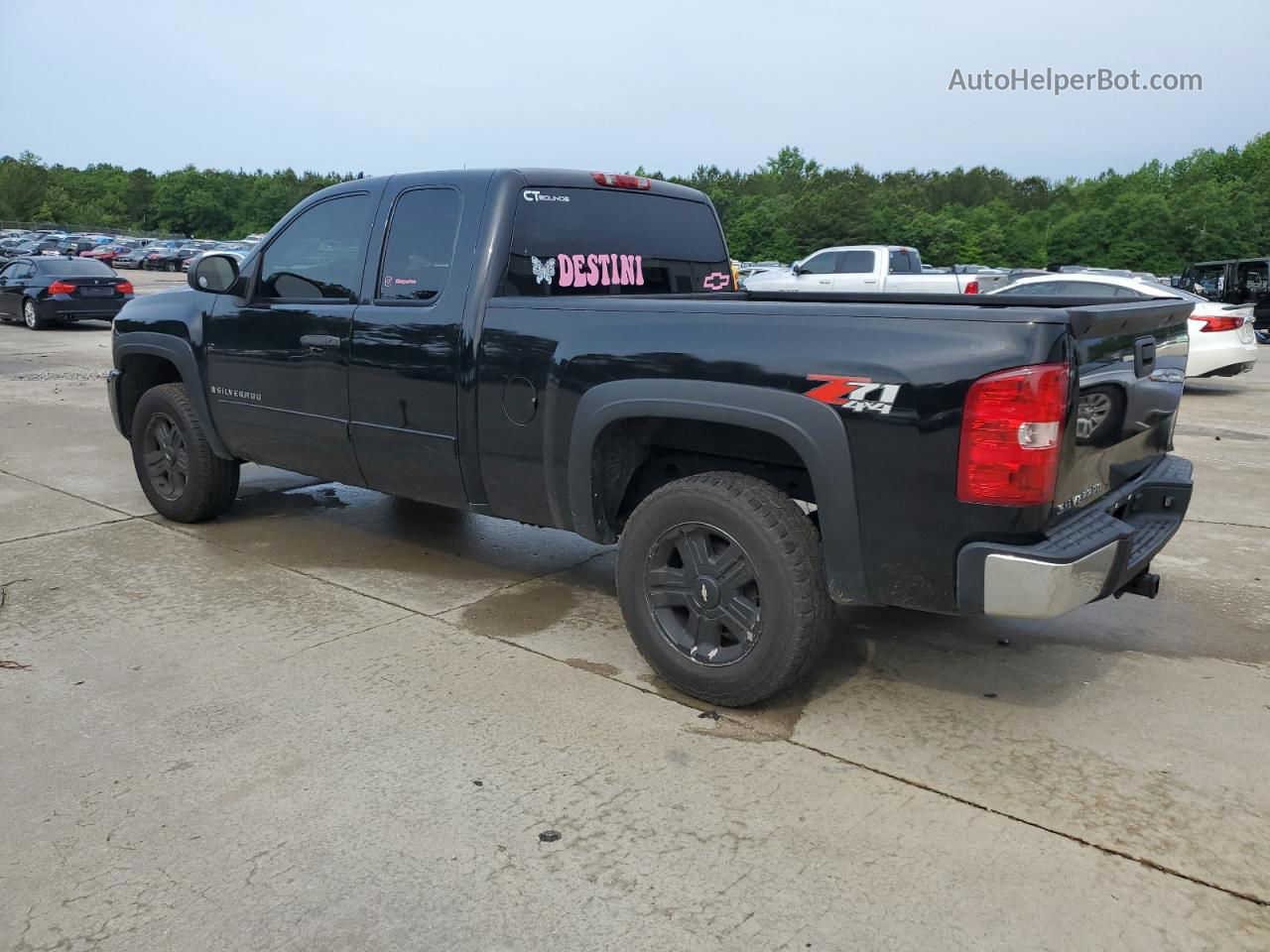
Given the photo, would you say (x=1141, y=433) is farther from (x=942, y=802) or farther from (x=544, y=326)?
(x=544, y=326)

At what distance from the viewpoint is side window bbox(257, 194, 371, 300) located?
5.04 m

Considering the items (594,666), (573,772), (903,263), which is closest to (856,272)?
(903,263)

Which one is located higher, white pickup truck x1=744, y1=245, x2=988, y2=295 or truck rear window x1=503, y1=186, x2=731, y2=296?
truck rear window x1=503, y1=186, x2=731, y2=296

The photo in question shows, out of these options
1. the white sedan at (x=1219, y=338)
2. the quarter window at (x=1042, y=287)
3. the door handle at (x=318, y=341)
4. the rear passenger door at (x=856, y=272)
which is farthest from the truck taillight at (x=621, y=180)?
the rear passenger door at (x=856, y=272)

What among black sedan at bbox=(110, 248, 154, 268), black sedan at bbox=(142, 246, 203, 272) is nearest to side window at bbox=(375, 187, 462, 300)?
black sedan at bbox=(142, 246, 203, 272)

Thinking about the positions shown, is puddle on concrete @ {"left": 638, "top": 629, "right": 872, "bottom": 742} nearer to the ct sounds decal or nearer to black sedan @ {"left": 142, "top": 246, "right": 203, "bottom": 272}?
A: the ct sounds decal

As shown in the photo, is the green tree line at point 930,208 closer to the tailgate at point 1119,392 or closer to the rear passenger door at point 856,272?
the rear passenger door at point 856,272

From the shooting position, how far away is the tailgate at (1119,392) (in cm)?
324

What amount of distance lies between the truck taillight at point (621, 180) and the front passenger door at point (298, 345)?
107cm

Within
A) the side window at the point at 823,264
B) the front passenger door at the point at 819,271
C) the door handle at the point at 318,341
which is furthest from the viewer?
the side window at the point at 823,264

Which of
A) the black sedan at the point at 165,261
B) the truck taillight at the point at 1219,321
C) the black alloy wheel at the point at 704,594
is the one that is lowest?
the black alloy wheel at the point at 704,594

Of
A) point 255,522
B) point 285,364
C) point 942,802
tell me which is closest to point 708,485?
point 942,802

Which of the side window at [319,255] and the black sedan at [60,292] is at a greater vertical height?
the side window at [319,255]

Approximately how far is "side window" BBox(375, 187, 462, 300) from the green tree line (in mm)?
46880
